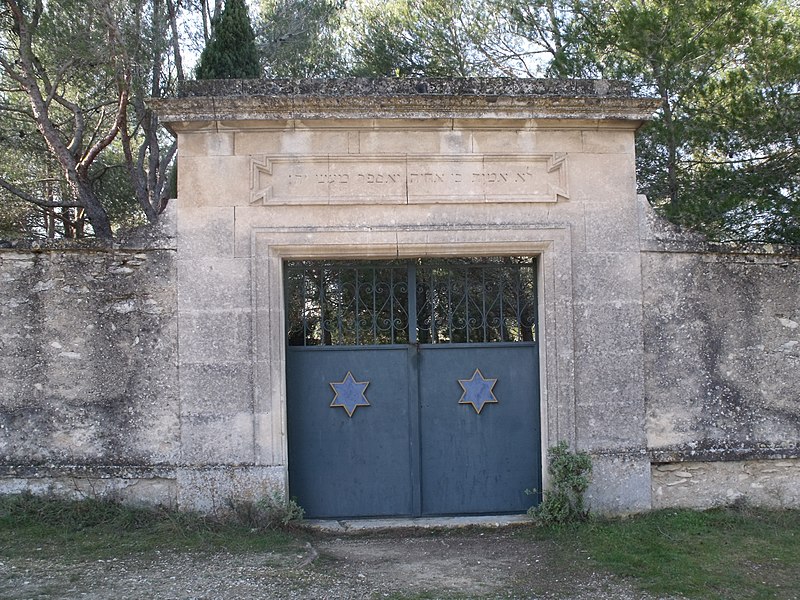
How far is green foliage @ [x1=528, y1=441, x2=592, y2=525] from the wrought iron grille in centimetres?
97

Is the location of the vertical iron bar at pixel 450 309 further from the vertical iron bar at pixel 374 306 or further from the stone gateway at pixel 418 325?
the vertical iron bar at pixel 374 306

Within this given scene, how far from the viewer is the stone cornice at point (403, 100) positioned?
17.8 feet

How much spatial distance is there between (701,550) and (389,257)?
299 cm

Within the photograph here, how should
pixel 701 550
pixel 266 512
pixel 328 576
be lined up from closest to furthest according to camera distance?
pixel 328 576 < pixel 701 550 < pixel 266 512

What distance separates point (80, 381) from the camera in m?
5.48

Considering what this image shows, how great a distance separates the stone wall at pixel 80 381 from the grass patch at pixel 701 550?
2.93 meters

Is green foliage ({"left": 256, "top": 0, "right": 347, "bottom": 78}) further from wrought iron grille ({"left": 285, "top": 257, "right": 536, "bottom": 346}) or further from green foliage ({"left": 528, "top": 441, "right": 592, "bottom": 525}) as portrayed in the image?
green foliage ({"left": 528, "top": 441, "right": 592, "bottom": 525})

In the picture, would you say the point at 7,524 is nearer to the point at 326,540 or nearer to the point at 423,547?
the point at 326,540

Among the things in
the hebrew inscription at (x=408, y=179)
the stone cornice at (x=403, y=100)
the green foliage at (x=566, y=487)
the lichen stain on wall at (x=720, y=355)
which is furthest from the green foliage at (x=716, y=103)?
the green foliage at (x=566, y=487)

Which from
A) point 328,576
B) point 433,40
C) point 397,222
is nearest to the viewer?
point 328,576

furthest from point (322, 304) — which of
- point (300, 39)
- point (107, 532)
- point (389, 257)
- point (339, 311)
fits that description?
point (300, 39)

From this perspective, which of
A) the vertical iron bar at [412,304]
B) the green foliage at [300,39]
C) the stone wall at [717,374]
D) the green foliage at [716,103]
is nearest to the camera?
the stone wall at [717,374]

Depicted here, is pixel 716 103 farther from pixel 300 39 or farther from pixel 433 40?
pixel 300 39

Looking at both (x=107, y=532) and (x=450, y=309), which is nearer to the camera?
(x=107, y=532)
